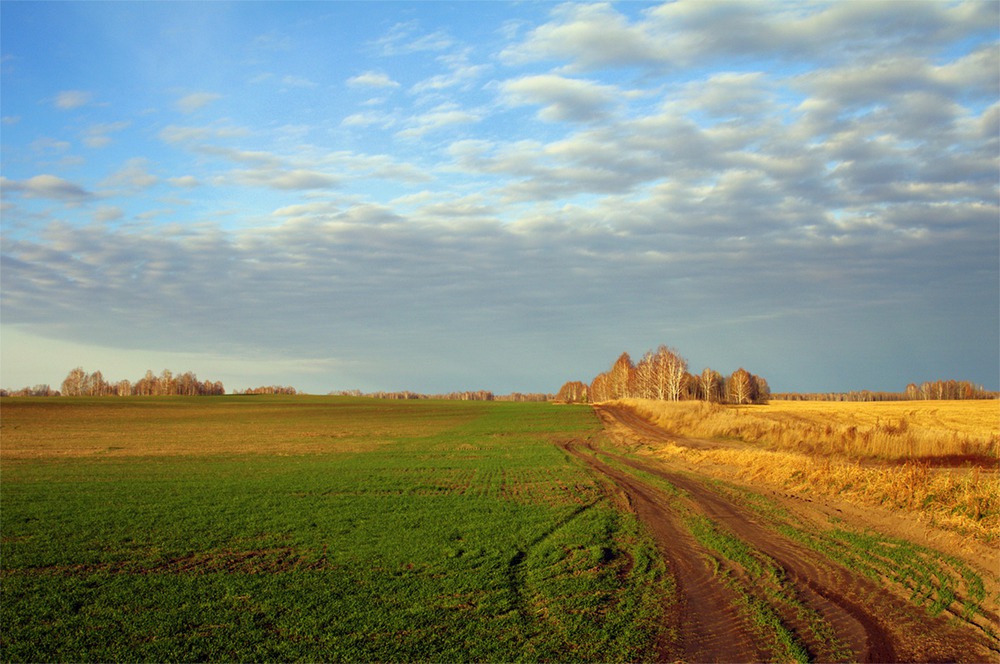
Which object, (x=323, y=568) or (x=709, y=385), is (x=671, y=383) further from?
(x=323, y=568)

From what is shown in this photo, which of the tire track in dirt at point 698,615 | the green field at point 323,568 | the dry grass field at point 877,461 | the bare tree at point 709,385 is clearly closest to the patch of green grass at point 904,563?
the dry grass field at point 877,461

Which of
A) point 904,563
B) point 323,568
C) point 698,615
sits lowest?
point 904,563

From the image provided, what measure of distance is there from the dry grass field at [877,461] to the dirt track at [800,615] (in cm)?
405

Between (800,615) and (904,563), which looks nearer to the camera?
(800,615)

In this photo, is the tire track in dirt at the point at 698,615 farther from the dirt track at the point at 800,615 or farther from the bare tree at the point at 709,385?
the bare tree at the point at 709,385

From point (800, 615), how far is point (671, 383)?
11538 centimetres

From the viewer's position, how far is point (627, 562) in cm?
1154

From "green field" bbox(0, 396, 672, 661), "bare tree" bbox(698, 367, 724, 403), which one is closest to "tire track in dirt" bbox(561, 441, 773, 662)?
"green field" bbox(0, 396, 672, 661)

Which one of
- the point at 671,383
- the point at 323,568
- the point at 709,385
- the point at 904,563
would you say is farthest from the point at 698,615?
the point at 709,385

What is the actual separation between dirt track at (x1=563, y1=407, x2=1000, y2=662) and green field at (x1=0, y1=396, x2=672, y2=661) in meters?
0.47

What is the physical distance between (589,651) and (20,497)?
18134 mm

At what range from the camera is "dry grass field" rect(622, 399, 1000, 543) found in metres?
14.4

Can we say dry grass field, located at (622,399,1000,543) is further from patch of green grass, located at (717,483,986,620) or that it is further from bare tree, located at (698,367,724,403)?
bare tree, located at (698,367,724,403)

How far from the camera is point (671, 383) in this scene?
121 metres
